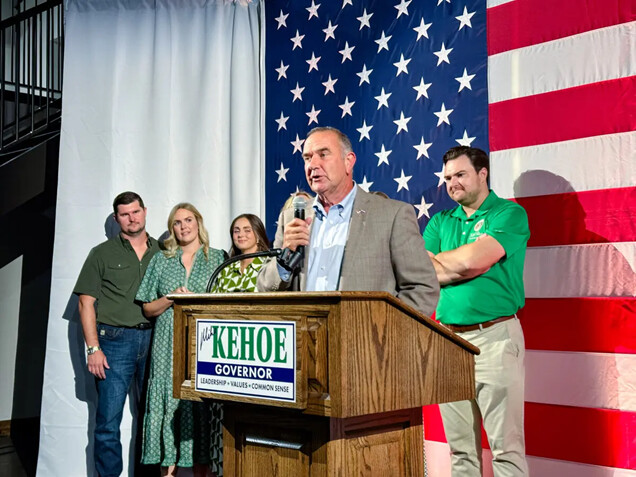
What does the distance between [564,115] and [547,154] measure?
0.20 meters

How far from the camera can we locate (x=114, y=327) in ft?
12.6

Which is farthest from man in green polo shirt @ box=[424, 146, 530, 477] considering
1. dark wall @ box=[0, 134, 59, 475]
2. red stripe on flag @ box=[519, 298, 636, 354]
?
dark wall @ box=[0, 134, 59, 475]

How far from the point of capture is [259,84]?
4750mm

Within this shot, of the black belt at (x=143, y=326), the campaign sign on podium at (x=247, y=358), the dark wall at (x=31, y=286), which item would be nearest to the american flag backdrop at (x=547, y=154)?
the black belt at (x=143, y=326)

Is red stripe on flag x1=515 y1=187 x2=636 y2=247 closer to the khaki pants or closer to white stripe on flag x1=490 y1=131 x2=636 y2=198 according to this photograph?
white stripe on flag x1=490 y1=131 x2=636 y2=198

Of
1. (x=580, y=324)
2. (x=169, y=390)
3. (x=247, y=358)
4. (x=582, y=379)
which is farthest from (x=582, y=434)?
(x=169, y=390)

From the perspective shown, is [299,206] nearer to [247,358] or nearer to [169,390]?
[247,358]

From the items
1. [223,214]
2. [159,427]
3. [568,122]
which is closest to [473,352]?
[568,122]

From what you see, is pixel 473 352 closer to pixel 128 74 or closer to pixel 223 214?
pixel 223 214

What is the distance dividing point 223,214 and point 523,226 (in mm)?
2373

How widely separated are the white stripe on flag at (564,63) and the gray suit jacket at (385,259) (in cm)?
158

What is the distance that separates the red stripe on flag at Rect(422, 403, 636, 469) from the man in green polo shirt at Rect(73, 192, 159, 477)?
2.27 metres

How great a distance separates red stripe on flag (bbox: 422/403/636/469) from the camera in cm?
279

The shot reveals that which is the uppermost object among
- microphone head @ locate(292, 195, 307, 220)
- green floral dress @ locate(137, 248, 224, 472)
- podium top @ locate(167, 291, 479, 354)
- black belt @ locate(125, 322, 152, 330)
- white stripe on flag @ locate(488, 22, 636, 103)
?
white stripe on flag @ locate(488, 22, 636, 103)
